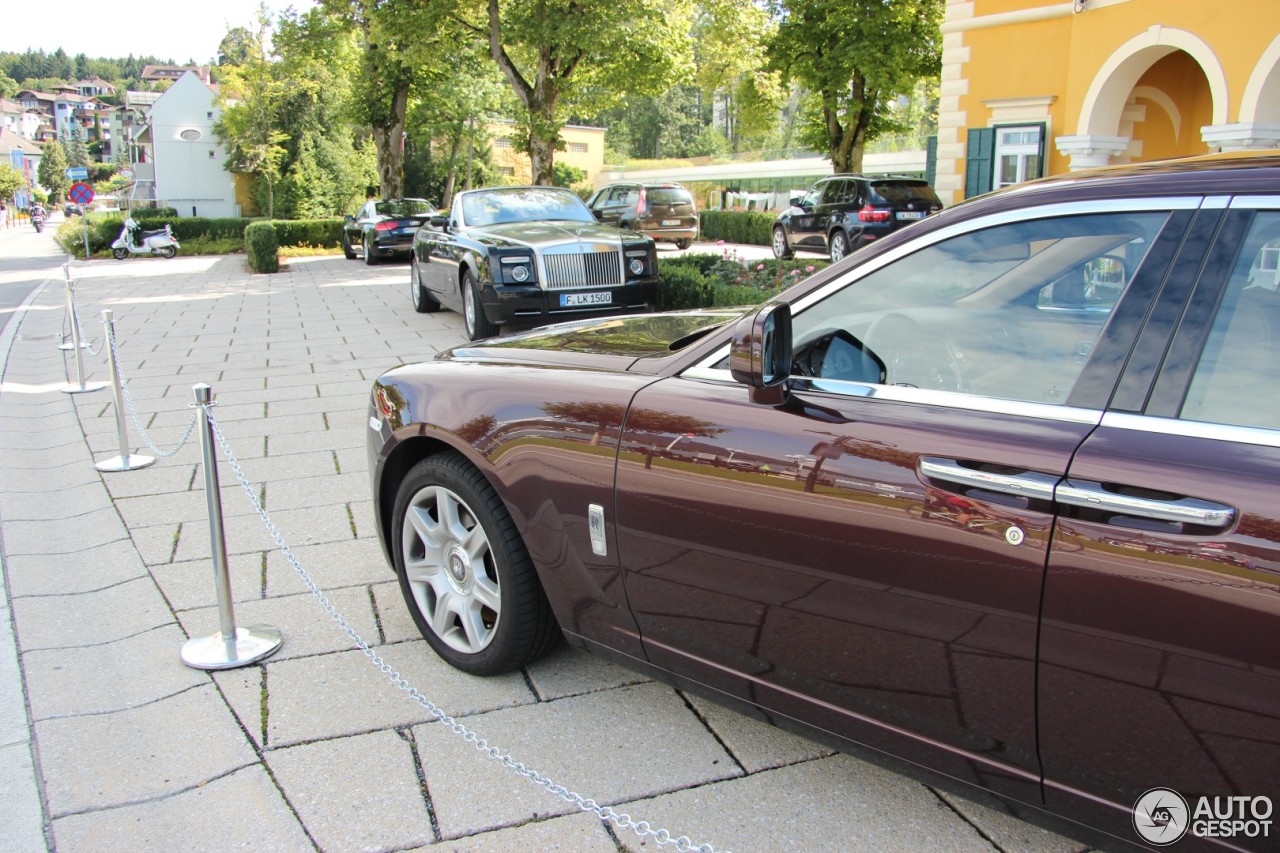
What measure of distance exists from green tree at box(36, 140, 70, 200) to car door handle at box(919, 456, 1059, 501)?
13022 centimetres

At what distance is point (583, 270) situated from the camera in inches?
407

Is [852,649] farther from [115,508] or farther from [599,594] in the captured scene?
[115,508]

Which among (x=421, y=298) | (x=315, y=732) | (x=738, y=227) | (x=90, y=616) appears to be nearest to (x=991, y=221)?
(x=315, y=732)

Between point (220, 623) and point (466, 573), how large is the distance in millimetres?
1169

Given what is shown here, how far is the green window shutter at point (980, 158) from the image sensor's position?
1827 centimetres

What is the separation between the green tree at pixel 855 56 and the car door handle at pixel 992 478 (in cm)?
2728

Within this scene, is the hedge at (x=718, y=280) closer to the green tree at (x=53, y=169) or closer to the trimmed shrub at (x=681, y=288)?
the trimmed shrub at (x=681, y=288)

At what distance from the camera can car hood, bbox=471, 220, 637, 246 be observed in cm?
1045

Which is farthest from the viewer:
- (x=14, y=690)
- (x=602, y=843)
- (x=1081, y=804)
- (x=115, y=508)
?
(x=115, y=508)

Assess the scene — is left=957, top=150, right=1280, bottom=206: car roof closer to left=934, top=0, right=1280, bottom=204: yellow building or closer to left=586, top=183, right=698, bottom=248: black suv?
left=934, top=0, right=1280, bottom=204: yellow building

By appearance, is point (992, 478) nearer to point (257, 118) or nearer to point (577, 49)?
point (577, 49)

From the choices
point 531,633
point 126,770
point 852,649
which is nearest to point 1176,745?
point 852,649

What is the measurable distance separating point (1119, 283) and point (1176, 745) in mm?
896

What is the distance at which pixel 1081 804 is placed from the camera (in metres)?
1.99
